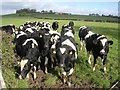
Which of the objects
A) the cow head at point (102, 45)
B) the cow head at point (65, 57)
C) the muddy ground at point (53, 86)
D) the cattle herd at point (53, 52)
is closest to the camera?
the muddy ground at point (53, 86)

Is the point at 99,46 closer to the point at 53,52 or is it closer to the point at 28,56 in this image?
the point at 53,52

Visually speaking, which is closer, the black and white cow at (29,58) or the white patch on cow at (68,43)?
the black and white cow at (29,58)

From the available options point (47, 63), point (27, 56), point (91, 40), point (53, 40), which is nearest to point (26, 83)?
point (27, 56)

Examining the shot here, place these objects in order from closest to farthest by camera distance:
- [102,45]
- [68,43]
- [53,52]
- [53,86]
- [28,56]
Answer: [53,86] < [28,56] < [68,43] < [102,45] < [53,52]

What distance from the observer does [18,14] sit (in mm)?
69938

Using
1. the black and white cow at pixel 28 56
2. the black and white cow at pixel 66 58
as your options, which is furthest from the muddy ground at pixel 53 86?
the black and white cow at pixel 28 56

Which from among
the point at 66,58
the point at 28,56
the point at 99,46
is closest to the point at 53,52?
the point at 28,56

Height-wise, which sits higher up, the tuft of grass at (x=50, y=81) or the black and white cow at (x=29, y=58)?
the black and white cow at (x=29, y=58)

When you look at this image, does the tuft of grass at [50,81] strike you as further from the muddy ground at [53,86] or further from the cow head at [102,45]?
the cow head at [102,45]

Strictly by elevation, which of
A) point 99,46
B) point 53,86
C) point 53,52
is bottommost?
point 53,86

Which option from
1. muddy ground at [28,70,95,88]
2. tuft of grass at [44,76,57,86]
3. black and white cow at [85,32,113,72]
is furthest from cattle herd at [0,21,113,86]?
tuft of grass at [44,76,57,86]

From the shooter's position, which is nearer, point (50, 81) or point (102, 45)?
point (50, 81)

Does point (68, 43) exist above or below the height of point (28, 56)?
above

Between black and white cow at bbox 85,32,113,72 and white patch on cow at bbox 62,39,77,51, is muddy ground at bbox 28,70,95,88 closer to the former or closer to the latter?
white patch on cow at bbox 62,39,77,51
